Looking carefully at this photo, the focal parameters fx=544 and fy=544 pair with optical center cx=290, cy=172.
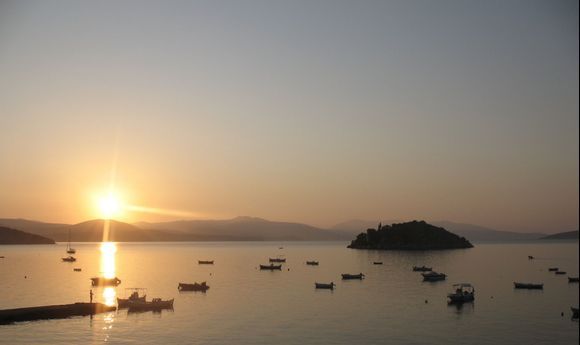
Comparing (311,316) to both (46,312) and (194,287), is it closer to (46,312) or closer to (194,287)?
(46,312)

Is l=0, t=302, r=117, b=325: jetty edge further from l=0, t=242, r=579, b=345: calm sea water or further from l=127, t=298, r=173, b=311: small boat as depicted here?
l=127, t=298, r=173, b=311: small boat

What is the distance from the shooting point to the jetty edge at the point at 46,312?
224 feet

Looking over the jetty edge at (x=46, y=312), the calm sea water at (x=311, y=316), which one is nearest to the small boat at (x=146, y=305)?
the calm sea water at (x=311, y=316)

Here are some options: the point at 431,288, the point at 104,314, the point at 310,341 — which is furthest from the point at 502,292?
the point at 104,314

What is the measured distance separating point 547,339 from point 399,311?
75.9ft

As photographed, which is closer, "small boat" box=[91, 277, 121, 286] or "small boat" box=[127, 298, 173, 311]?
"small boat" box=[127, 298, 173, 311]

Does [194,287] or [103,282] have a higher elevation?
[194,287]

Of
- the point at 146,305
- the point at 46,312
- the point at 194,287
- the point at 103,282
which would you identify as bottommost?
the point at 103,282

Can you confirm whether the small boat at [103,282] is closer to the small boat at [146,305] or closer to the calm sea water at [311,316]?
the calm sea water at [311,316]

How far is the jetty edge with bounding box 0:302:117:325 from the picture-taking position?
68.2 m

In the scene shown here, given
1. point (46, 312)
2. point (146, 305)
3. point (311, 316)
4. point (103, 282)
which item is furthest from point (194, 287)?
point (311, 316)

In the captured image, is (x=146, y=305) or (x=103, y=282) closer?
(x=146, y=305)

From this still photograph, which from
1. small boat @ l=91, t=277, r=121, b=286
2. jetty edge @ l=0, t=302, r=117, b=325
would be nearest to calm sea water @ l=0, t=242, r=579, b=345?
jetty edge @ l=0, t=302, r=117, b=325

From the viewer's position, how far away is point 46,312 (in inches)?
2798
